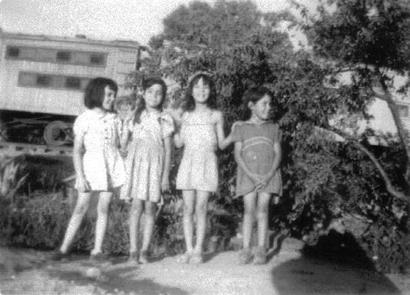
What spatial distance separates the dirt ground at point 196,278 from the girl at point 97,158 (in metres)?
0.30

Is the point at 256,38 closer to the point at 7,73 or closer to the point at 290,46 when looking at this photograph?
the point at 290,46

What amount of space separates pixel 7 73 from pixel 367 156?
1181cm

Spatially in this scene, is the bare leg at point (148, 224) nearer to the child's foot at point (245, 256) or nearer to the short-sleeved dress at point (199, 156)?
the short-sleeved dress at point (199, 156)

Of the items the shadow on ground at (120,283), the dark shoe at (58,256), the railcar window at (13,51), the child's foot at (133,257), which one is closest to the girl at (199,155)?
the child's foot at (133,257)

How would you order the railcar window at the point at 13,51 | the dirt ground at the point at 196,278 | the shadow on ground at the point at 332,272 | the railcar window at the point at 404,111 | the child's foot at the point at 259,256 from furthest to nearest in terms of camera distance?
the railcar window at the point at 404,111, the railcar window at the point at 13,51, the child's foot at the point at 259,256, the shadow on ground at the point at 332,272, the dirt ground at the point at 196,278

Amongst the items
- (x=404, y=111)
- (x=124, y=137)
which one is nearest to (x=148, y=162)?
(x=124, y=137)

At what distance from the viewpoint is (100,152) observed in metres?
4.19

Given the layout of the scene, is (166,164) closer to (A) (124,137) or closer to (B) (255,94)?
(A) (124,137)

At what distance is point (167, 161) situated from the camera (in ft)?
14.2

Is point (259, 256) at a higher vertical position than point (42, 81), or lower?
lower

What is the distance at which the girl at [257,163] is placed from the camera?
4.29 metres

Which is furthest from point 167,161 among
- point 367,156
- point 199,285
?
point 367,156

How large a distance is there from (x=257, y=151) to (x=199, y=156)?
1.68 feet

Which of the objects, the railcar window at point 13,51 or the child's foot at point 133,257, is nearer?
the child's foot at point 133,257
